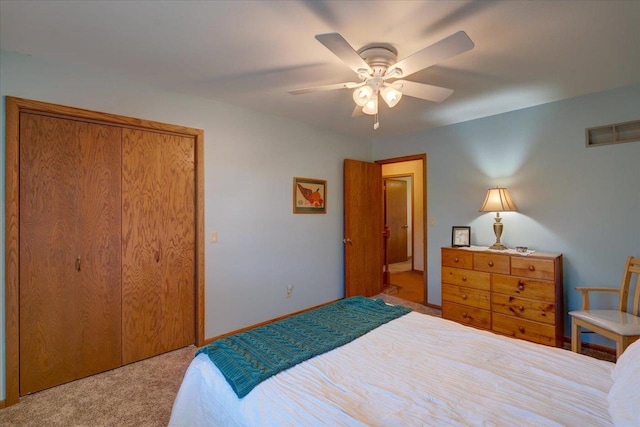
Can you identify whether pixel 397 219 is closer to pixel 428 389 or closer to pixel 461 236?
pixel 461 236

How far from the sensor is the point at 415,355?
1.50m

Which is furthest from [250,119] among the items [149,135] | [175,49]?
[175,49]

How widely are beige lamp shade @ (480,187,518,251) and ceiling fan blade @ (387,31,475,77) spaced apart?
203 centimetres

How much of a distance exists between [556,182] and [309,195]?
8.61 feet

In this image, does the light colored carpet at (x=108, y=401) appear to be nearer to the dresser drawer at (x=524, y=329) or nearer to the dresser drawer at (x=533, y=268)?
the dresser drawer at (x=524, y=329)

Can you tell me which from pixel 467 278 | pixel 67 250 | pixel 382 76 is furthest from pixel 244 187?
pixel 467 278

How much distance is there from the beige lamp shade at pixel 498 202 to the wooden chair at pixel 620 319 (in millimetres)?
965

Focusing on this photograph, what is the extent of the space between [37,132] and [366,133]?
3447mm

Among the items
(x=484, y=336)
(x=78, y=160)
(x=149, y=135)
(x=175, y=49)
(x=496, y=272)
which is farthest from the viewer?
(x=496, y=272)

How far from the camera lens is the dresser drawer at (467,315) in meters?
2.99

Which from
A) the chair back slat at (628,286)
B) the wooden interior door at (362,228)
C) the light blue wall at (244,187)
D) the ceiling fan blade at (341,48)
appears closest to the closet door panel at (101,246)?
the light blue wall at (244,187)

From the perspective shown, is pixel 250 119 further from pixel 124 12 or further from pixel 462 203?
pixel 462 203

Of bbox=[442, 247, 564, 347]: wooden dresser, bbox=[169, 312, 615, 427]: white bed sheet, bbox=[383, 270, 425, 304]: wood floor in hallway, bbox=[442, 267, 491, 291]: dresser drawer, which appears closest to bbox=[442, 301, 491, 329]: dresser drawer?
bbox=[442, 247, 564, 347]: wooden dresser

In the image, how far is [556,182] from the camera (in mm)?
2959
